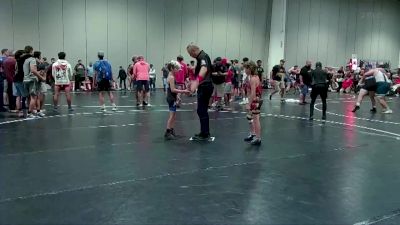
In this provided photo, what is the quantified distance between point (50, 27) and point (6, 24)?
92.8 inches

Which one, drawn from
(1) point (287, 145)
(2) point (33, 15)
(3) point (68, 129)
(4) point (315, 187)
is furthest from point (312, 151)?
(2) point (33, 15)

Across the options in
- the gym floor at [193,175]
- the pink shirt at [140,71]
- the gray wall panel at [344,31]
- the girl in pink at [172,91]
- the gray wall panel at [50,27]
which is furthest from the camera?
the gray wall panel at [344,31]

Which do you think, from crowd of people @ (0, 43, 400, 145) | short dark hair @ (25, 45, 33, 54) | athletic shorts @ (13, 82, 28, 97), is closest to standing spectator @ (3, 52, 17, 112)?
crowd of people @ (0, 43, 400, 145)

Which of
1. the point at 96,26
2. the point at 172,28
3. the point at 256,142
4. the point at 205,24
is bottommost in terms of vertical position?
the point at 256,142

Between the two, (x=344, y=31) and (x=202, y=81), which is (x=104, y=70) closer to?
(x=202, y=81)

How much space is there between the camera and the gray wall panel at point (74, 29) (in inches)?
992

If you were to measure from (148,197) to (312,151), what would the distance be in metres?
4.03

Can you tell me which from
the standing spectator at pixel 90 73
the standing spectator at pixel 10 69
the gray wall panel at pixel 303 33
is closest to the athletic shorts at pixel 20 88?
the standing spectator at pixel 10 69

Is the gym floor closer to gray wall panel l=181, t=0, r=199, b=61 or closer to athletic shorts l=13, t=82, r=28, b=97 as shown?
athletic shorts l=13, t=82, r=28, b=97

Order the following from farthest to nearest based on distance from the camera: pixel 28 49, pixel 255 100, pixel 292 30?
1. pixel 292 30
2. pixel 28 49
3. pixel 255 100

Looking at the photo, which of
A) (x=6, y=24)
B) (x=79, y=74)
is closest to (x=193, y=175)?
(x=79, y=74)

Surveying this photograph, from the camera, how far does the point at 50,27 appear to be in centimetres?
2467

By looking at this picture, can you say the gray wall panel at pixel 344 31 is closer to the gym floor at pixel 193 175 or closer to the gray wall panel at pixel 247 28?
the gray wall panel at pixel 247 28

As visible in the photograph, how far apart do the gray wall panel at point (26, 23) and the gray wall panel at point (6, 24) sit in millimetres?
204
